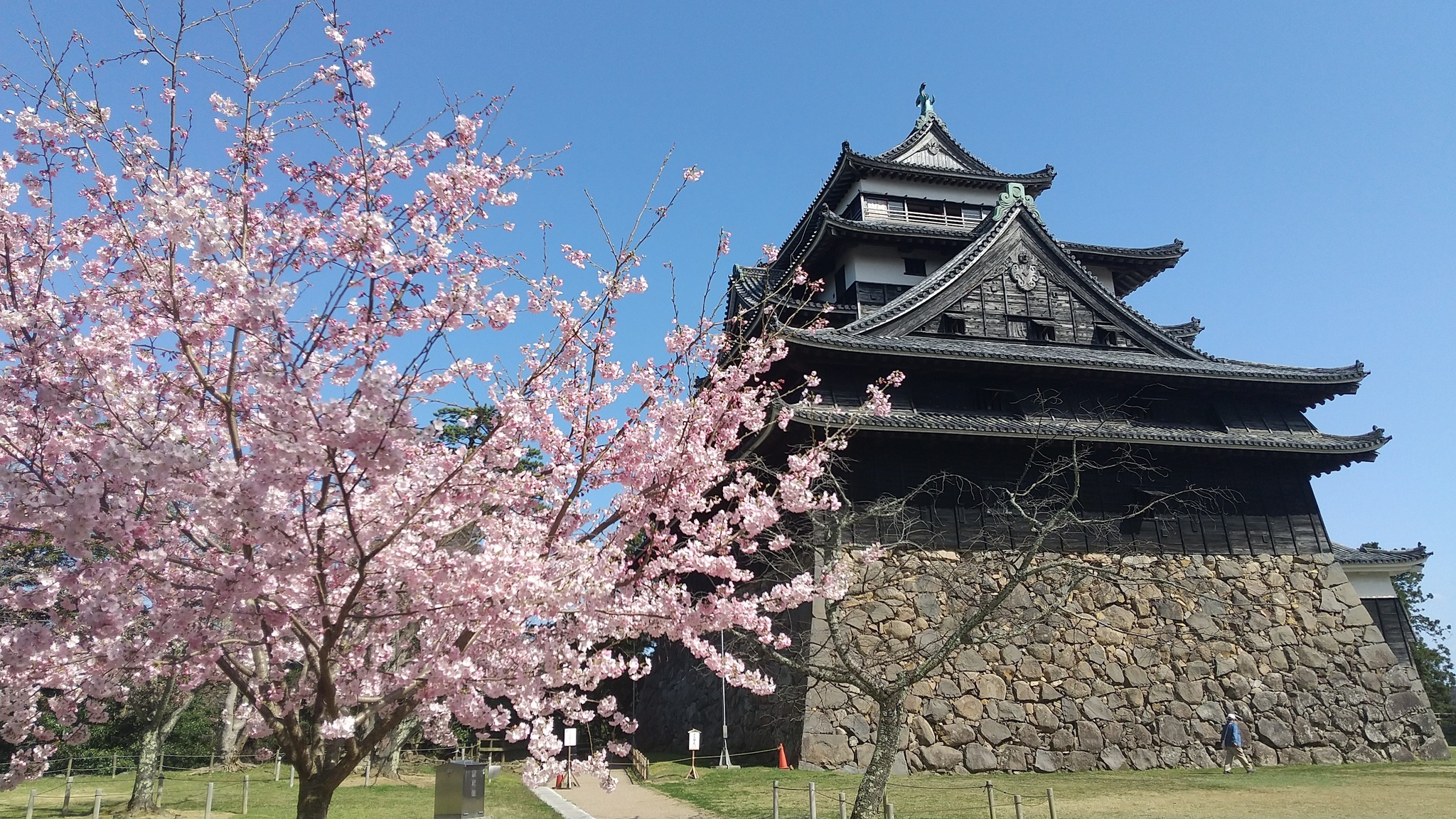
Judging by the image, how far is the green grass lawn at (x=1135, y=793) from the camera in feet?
35.6

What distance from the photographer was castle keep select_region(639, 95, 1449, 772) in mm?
15555

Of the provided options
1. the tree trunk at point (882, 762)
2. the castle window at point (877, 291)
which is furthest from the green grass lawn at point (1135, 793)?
the castle window at point (877, 291)

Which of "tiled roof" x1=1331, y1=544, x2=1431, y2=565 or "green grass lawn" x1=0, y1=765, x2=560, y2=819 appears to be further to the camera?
"tiled roof" x1=1331, y1=544, x2=1431, y2=565

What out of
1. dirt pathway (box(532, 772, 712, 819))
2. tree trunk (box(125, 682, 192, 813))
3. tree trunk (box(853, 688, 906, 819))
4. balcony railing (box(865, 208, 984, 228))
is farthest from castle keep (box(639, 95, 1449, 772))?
tree trunk (box(125, 682, 192, 813))

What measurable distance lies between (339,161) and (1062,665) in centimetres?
1561

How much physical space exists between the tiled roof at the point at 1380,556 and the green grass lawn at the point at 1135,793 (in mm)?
5693

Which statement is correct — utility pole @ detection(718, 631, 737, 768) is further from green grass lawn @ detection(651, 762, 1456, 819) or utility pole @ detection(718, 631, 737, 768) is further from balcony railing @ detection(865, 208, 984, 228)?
balcony railing @ detection(865, 208, 984, 228)

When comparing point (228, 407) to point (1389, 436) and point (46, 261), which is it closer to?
point (46, 261)

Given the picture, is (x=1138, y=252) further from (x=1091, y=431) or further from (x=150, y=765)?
(x=150, y=765)

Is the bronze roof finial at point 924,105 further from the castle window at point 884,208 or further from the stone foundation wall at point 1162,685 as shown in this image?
the stone foundation wall at point 1162,685

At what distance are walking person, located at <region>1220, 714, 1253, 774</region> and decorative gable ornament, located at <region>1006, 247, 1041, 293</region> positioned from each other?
35.1 ft

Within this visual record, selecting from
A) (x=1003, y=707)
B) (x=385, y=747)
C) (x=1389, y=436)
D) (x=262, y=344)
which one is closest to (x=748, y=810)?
(x=1003, y=707)

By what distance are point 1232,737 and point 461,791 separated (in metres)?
13.8

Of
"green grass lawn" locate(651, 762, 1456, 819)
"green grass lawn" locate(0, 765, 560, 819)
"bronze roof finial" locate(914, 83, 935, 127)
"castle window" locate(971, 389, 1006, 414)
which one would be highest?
"bronze roof finial" locate(914, 83, 935, 127)
